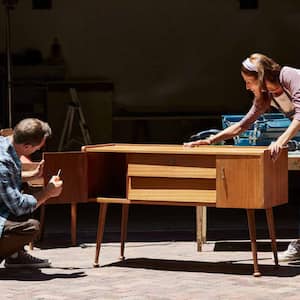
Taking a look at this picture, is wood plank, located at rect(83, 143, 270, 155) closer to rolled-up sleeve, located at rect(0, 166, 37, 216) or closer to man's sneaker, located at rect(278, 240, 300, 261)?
rolled-up sleeve, located at rect(0, 166, 37, 216)

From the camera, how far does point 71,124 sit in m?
13.6

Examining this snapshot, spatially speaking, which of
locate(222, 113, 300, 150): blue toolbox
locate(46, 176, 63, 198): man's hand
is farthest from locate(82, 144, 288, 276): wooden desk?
locate(222, 113, 300, 150): blue toolbox

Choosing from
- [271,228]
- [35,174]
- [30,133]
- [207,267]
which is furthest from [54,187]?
[271,228]

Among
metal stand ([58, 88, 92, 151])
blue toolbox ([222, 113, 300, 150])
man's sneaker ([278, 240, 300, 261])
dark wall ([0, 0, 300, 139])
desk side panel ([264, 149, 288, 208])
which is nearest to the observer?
desk side panel ([264, 149, 288, 208])

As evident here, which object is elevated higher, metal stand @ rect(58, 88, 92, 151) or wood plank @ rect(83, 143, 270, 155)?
wood plank @ rect(83, 143, 270, 155)

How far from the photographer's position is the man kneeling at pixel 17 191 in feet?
24.2

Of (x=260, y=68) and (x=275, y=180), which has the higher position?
(x=260, y=68)

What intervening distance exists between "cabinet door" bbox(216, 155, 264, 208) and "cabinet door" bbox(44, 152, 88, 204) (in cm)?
101

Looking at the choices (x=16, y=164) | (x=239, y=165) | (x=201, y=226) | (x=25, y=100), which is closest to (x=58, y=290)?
(x=16, y=164)

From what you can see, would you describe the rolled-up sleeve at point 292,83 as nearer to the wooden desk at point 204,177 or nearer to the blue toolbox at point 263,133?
the wooden desk at point 204,177

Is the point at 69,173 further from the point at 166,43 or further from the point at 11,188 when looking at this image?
the point at 166,43

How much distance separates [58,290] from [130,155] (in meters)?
1.16

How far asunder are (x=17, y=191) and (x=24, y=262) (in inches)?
34.2

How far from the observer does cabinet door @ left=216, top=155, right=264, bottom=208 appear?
24.3ft
